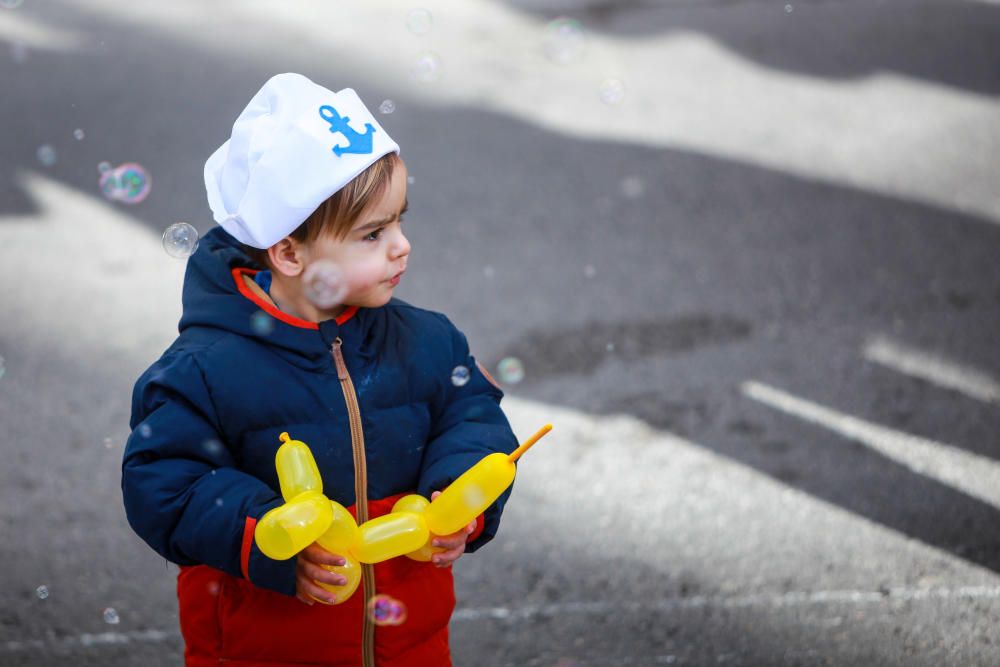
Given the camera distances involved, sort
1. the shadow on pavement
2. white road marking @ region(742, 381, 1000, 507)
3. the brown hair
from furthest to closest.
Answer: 1. the shadow on pavement
2. white road marking @ region(742, 381, 1000, 507)
3. the brown hair

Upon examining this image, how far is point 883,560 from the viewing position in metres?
A: 3.17

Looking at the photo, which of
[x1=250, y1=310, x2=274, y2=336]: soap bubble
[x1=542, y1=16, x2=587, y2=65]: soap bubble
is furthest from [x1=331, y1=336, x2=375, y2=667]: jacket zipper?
[x1=542, y1=16, x2=587, y2=65]: soap bubble

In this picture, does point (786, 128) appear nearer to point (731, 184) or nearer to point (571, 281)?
point (731, 184)

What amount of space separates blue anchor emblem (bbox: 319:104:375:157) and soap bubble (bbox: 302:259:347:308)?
19 centimetres

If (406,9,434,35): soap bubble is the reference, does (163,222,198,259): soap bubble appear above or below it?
above

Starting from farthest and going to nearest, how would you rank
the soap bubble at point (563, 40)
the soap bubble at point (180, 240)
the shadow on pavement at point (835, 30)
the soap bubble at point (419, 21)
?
the soap bubble at point (563, 40) < the shadow on pavement at point (835, 30) < the soap bubble at point (419, 21) < the soap bubble at point (180, 240)

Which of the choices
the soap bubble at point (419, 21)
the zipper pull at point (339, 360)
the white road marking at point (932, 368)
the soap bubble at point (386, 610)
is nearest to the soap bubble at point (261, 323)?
the zipper pull at point (339, 360)

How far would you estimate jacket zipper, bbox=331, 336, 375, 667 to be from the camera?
1.91m

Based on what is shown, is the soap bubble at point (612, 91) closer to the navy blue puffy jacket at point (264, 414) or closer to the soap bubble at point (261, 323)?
the navy blue puffy jacket at point (264, 414)

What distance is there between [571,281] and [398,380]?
2.84m

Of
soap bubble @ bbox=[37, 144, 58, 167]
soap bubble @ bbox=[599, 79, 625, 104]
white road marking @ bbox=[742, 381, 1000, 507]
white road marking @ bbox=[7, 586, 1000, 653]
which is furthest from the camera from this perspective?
soap bubble @ bbox=[599, 79, 625, 104]

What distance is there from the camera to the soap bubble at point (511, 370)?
13.2ft

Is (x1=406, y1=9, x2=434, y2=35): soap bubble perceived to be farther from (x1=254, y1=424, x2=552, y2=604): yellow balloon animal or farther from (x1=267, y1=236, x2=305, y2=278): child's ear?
(x1=254, y1=424, x2=552, y2=604): yellow balloon animal

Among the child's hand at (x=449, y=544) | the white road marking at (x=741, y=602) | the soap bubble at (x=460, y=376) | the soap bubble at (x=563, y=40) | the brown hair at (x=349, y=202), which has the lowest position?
Answer: the white road marking at (x=741, y=602)
